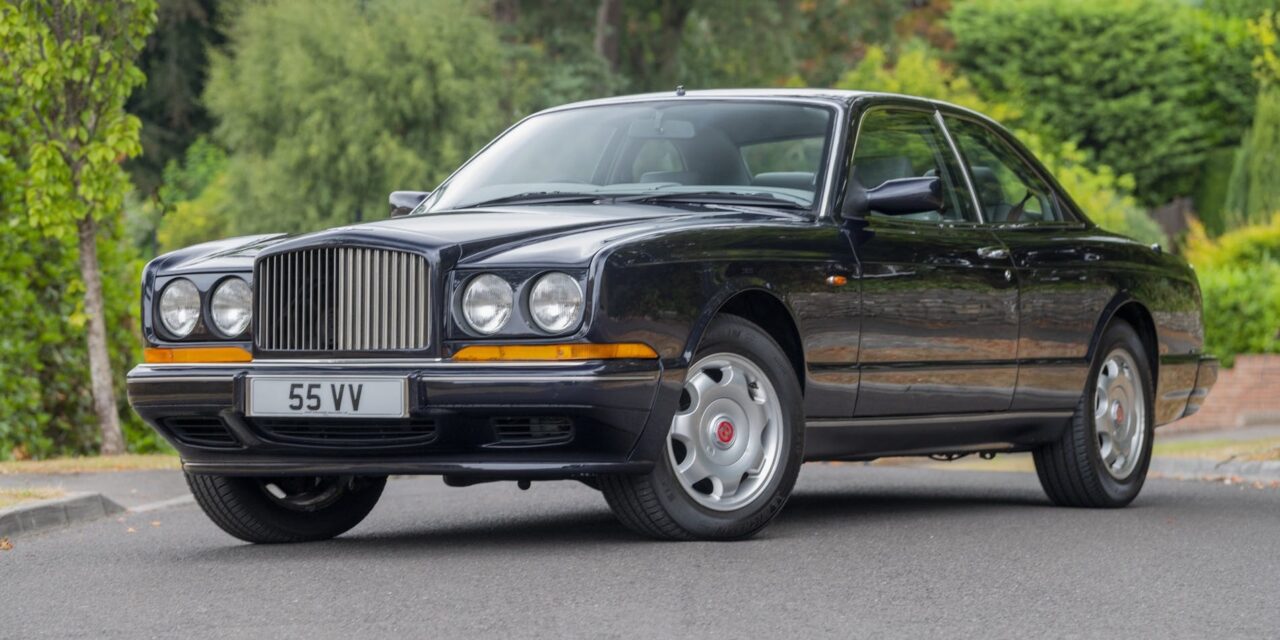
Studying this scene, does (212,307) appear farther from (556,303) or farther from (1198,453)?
(1198,453)

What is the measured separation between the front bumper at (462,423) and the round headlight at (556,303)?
13cm

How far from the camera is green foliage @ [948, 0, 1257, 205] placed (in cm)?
4425

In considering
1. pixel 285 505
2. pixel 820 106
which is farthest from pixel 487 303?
pixel 820 106

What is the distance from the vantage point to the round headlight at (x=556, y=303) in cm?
676

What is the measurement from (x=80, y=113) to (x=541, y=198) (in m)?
7.27

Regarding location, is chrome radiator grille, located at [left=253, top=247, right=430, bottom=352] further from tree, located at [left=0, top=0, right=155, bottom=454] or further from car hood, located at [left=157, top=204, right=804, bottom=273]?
tree, located at [left=0, top=0, right=155, bottom=454]

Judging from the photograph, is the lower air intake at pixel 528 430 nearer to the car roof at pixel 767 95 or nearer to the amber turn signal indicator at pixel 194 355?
the amber turn signal indicator at pixel 194 355

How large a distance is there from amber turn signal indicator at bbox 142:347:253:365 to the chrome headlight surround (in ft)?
0.20

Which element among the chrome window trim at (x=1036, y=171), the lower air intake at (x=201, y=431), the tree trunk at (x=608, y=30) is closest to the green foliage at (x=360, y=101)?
the tree trunk at (x=608, y=30)

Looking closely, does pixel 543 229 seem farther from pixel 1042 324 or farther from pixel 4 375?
pixel 4 375

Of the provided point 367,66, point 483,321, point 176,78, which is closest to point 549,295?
point 483,321

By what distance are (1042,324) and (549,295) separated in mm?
3028

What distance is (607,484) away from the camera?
7.08m

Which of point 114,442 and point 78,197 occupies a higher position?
point 78,197
